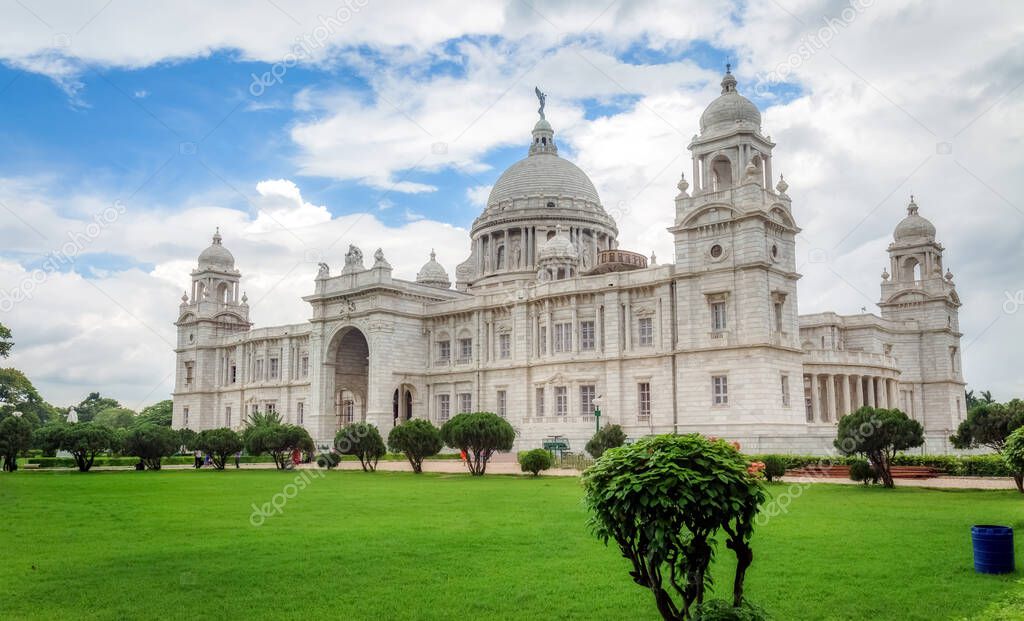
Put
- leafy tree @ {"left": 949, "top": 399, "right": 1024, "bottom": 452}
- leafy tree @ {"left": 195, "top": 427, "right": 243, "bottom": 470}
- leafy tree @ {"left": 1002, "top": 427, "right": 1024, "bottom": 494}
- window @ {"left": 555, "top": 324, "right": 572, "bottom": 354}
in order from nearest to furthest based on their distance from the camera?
leafy tree @ {"left": 1002, "top": 427, "right": 1024, "bottom": 494}
leafy tree @ {"left": 949, "top": 399, "right": 1024, "bottom": 452}
leafy tree @ {"left": 195, "top": 427, "right": 243, "bottom": 470}
window @ {"left": 555, "top": 324, "right": 572, "bottom": 354}

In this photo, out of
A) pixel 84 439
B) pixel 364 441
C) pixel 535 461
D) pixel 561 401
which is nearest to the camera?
pixel 535 461

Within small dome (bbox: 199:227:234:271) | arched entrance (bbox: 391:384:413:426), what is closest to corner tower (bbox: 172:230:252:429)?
small dome (bbox: 199:227:234:271)

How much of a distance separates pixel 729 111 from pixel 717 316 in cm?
1139

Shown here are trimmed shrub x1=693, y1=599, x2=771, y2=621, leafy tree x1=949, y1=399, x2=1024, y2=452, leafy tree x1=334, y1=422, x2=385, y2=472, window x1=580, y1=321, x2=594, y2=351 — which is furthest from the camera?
window x1=580, y1=321, x2=594, y2=351

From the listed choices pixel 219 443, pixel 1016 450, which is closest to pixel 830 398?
pixel 1016 450

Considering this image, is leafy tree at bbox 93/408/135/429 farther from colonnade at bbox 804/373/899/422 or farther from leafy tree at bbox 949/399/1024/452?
leafy tree at bbox 949/399/1024/452

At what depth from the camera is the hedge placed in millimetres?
29125

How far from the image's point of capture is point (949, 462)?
30.1m

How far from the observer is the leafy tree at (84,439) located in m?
39.3

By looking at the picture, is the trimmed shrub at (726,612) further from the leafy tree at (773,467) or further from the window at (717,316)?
the window at (717,316)

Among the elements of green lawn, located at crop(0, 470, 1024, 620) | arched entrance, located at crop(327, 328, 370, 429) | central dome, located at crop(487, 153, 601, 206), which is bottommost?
green lawn, located at crop(0, 470, 1024, 620)

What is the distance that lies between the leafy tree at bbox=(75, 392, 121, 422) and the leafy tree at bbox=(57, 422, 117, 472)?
297 ft

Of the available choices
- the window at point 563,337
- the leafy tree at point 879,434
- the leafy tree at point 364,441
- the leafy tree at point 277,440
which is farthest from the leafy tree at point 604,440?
the leafy tree at point 277,440

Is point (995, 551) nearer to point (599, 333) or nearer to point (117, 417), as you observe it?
point (599, 333)
